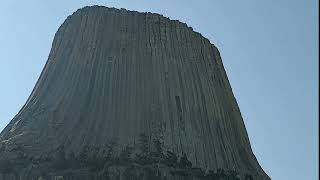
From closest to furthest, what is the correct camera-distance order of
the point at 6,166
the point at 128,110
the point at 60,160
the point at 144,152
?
the point at 6,166, the point at 60,160, the point at 144,152, the point at 128,110

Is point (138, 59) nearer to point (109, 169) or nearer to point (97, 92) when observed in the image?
point (97, 92)

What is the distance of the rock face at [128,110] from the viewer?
46875mm

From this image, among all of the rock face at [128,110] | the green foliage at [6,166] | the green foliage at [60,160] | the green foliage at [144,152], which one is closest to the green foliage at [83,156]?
the rock face at [128,110]

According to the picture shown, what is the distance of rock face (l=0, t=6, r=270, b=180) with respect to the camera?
46.9m

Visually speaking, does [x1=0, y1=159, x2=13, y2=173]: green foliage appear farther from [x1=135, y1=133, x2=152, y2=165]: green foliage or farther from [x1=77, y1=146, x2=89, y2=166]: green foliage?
[x1=135, y1=133, x2=152, y2=165]: green foliage

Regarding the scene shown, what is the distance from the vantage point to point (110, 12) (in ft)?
187

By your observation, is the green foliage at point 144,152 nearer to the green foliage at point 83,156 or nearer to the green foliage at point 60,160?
the green foliage at point 83,156

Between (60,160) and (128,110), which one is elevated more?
(128,110)

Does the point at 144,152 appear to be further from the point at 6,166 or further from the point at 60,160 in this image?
the point at 6,166

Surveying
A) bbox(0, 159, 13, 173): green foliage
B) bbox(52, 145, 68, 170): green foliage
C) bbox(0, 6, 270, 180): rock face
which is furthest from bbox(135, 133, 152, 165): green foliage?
bbox(0, 159, 13, 173): green foliage

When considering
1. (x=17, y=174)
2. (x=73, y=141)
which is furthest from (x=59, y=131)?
(x=17, y=174)

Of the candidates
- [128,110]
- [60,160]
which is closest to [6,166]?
[60,160]

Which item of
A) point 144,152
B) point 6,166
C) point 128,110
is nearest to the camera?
point 6,166

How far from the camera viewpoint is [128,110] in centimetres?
5103
